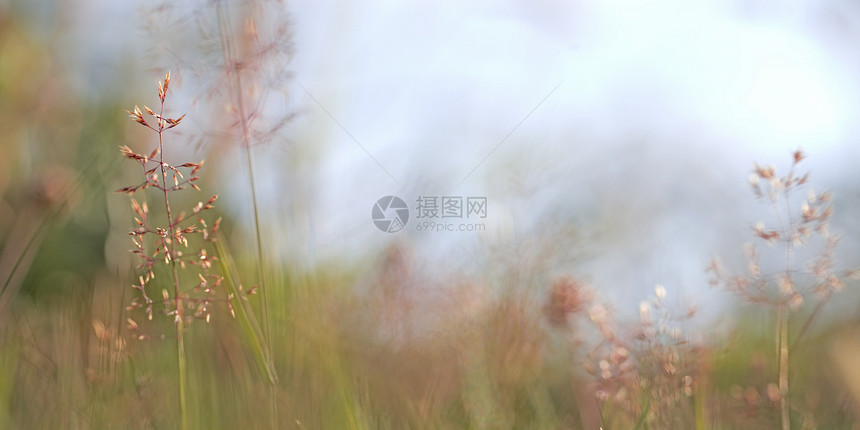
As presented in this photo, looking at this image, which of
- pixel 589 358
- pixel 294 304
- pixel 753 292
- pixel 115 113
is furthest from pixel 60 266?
pixel 753 292

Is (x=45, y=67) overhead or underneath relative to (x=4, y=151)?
overhead

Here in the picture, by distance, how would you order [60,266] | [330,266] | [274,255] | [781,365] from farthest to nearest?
[60,266] → [330,266] → [274,255] → [781,365]

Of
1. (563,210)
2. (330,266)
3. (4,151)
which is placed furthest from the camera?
(4,151)

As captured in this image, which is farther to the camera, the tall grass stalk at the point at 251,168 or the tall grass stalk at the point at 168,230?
the tall grass stalk at the point at 251,168

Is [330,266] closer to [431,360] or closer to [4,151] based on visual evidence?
[431,360]

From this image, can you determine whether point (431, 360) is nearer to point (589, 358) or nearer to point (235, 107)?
point (589, 358)

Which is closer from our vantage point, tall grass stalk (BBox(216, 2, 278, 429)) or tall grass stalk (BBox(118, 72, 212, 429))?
tall grass stalk (BBox(118, 72, 212, 429))

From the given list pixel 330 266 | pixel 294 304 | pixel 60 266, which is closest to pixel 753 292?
pixel 294 304

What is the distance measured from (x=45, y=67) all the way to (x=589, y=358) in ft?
5.97

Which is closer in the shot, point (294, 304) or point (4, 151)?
point (294, 304)

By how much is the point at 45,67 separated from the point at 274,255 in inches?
60.7

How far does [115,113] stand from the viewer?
8.64 ft

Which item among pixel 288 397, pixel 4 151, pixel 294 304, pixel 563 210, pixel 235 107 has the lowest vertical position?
pixel 288 397

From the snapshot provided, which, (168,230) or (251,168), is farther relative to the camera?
(251,168)
